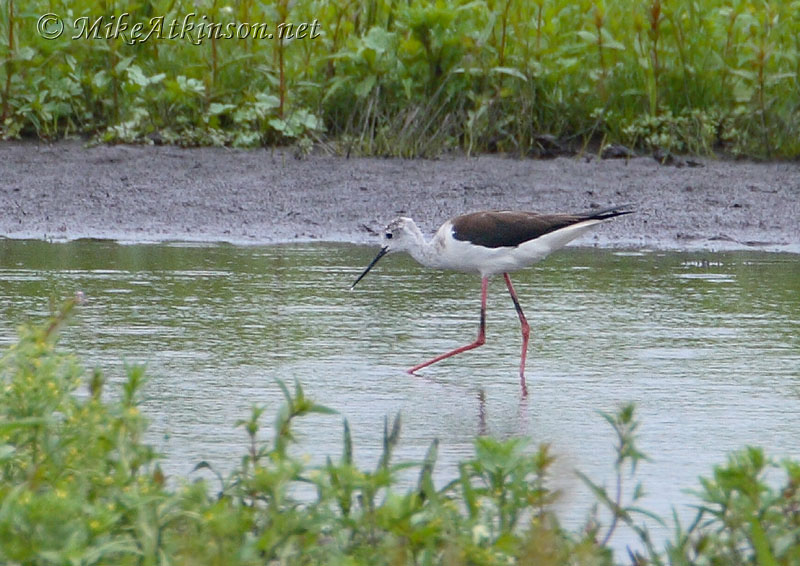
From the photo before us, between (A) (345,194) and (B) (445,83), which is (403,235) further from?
(B) (445,83)

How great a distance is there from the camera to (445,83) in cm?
1191

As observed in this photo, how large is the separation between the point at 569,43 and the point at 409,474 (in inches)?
343

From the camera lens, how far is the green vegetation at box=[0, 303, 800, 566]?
276cm

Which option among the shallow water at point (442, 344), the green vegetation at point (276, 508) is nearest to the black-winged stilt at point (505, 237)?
the shallow water at point (442, 344)

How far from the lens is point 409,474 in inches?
175

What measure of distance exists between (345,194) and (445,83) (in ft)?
5.89

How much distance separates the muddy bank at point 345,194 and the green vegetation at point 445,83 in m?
0.32

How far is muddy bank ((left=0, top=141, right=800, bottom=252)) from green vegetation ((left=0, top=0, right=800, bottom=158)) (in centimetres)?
32

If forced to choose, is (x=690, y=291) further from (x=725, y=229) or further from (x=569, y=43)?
(x=569, y=43)

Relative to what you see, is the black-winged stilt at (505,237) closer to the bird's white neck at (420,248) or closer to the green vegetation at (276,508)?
the bird's white neck at (420,248)

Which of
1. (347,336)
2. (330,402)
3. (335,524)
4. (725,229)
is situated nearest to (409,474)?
(330,402)
